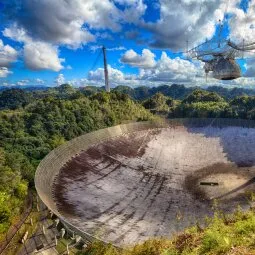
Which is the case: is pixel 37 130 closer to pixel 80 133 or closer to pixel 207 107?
pixel 80 133

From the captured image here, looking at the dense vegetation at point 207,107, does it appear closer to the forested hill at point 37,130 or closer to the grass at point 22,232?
the forested hill at point 37,130

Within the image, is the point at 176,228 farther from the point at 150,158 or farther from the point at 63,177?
the point at 150,158

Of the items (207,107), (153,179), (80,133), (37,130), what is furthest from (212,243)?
(207,107)

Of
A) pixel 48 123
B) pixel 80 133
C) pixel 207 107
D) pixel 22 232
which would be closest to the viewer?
pixel 22 232

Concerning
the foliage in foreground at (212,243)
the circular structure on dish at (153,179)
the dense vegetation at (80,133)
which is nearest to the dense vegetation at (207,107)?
the dense vegetation at (80,133)

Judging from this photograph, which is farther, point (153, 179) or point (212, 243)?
point (153, 179)

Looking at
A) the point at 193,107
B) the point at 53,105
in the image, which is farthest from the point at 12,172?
the point at 193,107
